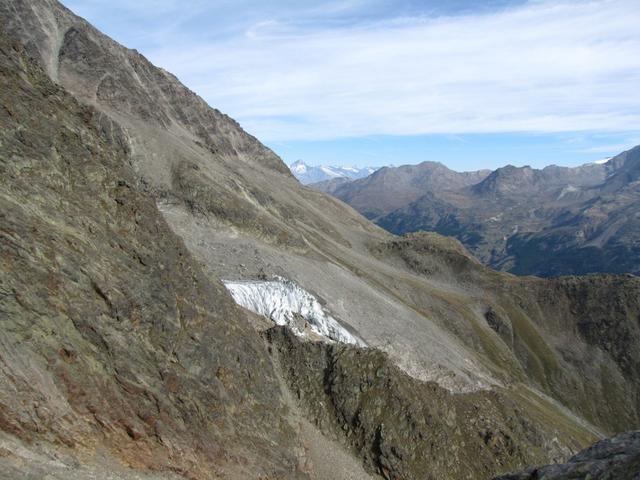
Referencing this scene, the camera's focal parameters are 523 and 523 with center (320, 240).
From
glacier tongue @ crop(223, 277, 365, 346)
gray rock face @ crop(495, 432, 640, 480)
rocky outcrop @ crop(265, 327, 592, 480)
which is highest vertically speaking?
glacier tongue @ crop(223, 277, 365, 346)

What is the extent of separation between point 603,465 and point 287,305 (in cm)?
4286

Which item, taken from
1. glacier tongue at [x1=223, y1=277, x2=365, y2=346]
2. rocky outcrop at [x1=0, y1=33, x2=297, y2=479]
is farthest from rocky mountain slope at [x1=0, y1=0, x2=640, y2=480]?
glacier tongue at [x1=223, y1=277, x2=365, y2=346]

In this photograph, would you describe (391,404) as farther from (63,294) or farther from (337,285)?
(63,294)

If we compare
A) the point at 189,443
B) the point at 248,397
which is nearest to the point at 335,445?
the point at 248,397

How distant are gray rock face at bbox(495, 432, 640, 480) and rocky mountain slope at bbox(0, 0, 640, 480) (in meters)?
18.5

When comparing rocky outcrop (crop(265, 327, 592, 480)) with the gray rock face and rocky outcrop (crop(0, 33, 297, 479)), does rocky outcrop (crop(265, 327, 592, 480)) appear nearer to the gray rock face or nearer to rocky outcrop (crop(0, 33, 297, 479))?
rocky outcrop (crop(0, 33, 297, 479))

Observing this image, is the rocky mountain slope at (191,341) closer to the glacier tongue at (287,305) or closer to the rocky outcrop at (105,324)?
the rocky outcrop at (105,324)

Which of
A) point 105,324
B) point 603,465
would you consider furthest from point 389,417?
point 603,465

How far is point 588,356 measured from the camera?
118625 mm

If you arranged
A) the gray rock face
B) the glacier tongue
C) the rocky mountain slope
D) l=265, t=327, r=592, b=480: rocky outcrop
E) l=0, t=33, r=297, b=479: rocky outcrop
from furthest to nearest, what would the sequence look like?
the glacier tongue < l=265, t=327, r=592, b=480: rocky outcrop < the rocky mountain slope < l=0, t=33, r=297, b=479: rocky outcrop < the gray rock face

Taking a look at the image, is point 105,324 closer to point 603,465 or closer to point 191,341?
point 191,341

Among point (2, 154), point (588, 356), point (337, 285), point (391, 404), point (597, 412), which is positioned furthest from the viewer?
point (588, 356)

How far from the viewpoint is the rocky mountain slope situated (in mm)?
26469

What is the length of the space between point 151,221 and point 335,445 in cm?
2603
